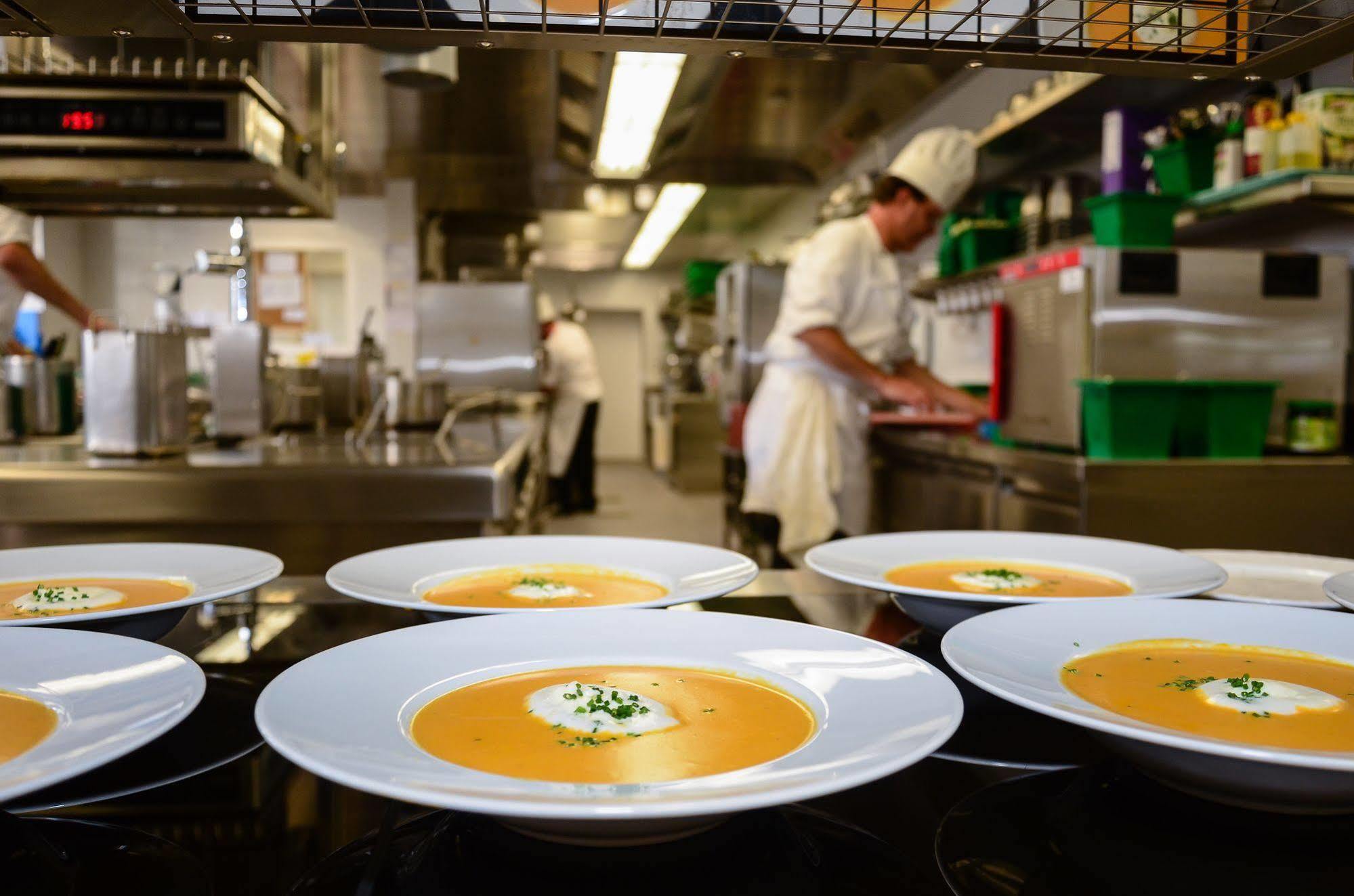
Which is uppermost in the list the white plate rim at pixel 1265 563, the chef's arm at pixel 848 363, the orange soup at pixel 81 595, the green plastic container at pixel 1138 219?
the green plastic container at pixel 1138 219

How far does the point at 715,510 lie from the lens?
28.5ft

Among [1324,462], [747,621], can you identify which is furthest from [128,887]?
[1324,462]

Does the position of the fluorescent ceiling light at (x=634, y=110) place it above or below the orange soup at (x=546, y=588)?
above

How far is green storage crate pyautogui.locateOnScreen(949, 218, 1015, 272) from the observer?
3.98 m

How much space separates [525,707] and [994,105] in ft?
15.0

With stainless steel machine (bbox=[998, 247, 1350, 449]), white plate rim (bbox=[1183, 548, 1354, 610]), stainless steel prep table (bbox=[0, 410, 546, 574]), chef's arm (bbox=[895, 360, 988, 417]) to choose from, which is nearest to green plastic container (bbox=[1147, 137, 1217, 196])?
stainless steel machine (bbox=[998, 247, 1350, 449])

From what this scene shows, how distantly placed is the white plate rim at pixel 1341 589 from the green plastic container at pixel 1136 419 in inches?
66.2

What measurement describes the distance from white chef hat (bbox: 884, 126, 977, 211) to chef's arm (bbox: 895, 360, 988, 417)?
597 millimetres

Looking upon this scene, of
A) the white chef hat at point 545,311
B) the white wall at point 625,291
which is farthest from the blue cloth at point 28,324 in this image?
the white wall at point 625,291

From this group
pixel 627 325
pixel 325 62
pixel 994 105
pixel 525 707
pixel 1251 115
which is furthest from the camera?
pixel 627 325

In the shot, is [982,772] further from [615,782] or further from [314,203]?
[314,203]

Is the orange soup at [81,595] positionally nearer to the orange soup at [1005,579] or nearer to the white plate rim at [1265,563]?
the orange soup at [1005,579]

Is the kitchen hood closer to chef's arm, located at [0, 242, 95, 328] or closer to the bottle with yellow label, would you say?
chef's arm, located at [0, 242, 95, 328]

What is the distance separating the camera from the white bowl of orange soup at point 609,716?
1.36 feet
